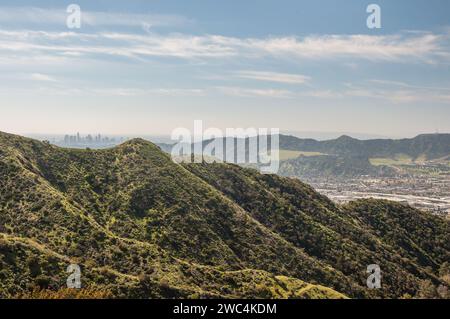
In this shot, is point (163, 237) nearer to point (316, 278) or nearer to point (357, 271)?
point (316, 278)

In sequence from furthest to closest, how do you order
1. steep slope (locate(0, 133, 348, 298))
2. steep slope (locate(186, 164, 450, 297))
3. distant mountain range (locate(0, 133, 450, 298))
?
steep slope (locate(186, 164, 450, 297)) → distant mountain range (locate(0, 133, 450, 298)) → steep slope (locate(0, 133, 348, 298))

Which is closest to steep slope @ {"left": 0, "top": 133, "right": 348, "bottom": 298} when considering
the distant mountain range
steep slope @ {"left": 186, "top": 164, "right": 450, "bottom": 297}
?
the distant mountain range

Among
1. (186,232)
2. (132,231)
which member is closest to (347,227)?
(186,232)

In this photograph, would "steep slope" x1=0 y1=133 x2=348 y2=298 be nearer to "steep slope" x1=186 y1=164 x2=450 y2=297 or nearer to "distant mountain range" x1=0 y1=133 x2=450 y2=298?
"distant mountain range" x1=0 y1=133 x2=450 y2=298

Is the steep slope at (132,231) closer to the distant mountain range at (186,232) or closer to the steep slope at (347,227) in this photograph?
the distant mountain range at (186,232)

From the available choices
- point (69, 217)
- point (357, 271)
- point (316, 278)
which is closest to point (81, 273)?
point (69, 217)

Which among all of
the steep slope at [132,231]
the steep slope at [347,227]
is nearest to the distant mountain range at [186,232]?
the steep slope at [132,231]
